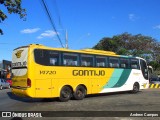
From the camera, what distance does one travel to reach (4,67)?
5672 centimetres

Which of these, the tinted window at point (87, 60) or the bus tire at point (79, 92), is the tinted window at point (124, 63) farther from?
the bus tire at point (79, 92)

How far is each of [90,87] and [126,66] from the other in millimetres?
4725

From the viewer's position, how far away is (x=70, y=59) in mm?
20500

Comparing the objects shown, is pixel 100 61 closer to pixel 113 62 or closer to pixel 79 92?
pixel 113 62

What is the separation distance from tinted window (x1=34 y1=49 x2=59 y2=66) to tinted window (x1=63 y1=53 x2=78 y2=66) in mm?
686

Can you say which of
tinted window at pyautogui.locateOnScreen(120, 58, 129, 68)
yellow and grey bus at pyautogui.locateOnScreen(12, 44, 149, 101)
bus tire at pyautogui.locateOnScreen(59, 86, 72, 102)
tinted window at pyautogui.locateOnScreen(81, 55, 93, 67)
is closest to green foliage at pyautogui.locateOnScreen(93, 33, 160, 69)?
tinted window at pyautogui.locateOnScreen(120, 58, 129, 68)

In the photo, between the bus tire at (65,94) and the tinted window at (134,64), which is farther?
the tinted window at (134,64)

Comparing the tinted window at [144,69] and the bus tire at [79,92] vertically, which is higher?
the tinted window at [144,69]

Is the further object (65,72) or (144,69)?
(144,69)

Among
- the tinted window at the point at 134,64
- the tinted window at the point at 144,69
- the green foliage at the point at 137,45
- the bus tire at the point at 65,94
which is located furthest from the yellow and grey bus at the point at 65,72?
the green foliage at the point at 137,45

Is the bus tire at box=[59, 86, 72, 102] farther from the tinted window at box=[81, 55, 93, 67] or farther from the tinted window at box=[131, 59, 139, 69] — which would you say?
the tinted window at box=[131, 59, 139, 69]

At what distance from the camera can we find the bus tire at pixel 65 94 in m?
19.7

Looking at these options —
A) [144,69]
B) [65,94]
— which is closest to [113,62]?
[144,69]

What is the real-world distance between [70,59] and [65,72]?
0.93m
